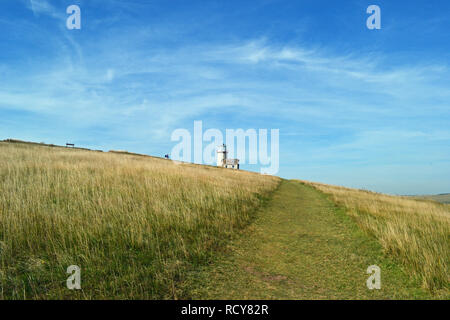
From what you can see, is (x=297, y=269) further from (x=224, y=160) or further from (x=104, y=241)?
(x=224, y=160)

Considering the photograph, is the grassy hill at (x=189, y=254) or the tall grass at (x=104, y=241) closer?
the tall grass at (x=104, y=241)

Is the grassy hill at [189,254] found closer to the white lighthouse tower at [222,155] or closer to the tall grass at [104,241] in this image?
the tall grass at [104,241]

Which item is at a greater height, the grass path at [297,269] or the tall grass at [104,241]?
the tall grass at [104,241]

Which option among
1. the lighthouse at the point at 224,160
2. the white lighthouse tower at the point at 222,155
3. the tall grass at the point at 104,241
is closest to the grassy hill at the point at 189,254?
the tall grass at the point at 104,241

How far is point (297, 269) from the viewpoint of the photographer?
4.59 metres

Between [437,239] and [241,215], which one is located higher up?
[241,215]

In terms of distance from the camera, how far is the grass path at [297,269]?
369cm

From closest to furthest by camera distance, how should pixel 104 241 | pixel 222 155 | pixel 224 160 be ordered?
pixel 104 241, pixel 224 160, pixel 222 155

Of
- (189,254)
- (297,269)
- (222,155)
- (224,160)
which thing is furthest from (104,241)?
(222,155)

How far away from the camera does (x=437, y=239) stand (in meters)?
6.28

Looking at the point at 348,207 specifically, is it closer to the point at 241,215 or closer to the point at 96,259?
the point at 241,215

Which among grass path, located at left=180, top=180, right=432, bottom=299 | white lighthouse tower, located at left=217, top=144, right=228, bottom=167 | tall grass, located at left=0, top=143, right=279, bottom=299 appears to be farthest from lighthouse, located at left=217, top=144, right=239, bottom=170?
grass path, located at left=180, top=180, right=432, bottom=299
